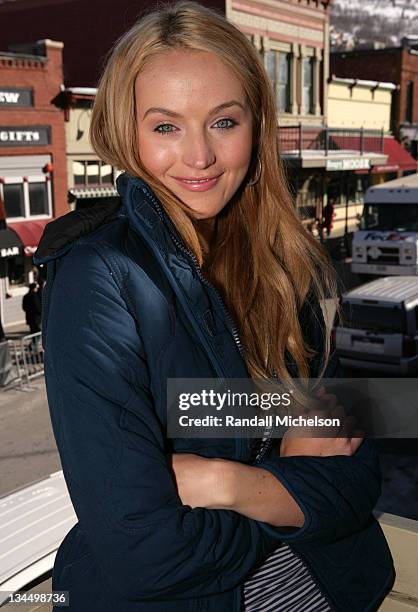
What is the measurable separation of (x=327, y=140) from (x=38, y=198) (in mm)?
16659

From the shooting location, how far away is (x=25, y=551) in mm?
3373

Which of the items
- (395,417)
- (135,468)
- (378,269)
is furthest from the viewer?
(378,269)

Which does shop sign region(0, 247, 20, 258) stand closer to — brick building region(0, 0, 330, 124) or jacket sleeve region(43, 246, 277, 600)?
brick building region(0, 0, 330, 124)

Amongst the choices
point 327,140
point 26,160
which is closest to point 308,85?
point 327,140

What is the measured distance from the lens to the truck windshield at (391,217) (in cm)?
2062

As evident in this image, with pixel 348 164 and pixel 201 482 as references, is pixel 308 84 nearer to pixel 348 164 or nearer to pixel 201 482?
pixel 348 164

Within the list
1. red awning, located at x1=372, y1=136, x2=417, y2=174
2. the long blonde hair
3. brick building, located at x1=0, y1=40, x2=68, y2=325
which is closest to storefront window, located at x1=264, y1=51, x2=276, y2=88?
red awning, located at x1=372, y1=136, x2=417, y2=174

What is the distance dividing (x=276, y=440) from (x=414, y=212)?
19.8 metres

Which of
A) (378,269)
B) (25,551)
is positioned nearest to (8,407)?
(25,551)

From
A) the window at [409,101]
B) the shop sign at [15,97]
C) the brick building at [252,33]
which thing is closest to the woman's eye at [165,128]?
the shop sign at [15,97]

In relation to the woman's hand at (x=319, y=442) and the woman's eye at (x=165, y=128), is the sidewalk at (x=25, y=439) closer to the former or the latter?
the woman's hand at (x=319, y=442)

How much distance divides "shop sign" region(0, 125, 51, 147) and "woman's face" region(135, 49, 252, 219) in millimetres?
16829

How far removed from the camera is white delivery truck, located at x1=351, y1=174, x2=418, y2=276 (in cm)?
1992

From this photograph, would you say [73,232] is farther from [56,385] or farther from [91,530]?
[91,530]
